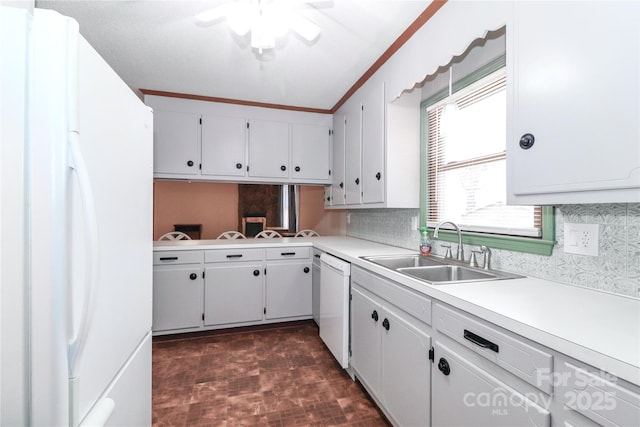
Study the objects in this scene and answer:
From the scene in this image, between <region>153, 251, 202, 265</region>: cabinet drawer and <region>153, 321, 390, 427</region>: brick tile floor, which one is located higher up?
<region>153, 251, 202, 265</region>: cabinet drawer

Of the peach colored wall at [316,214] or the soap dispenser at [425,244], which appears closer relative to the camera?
the soap dispenser at [425,244]

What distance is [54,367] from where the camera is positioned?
70cm

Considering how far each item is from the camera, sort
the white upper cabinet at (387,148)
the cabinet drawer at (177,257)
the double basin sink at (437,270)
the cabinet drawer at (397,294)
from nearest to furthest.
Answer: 1. the cabinet drawer at (397,294)
2. the double basin sink at (437,270)
3. the white upper cabinet at (387,148)
4. the cabinet drawer at (177,257)

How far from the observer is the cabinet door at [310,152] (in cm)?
337

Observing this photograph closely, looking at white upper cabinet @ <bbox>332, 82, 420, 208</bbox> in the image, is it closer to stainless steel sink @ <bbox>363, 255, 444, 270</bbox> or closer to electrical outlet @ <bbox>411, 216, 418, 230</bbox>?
electrical outlet @ <bbox>411, 216, 418, 230</bbox>

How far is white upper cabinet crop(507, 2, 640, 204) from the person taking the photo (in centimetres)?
84

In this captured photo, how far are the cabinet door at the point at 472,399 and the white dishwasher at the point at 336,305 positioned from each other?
87cm

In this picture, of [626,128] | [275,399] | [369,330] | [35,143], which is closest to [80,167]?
[35,143]

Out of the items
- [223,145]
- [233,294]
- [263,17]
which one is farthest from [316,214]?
[263,17]

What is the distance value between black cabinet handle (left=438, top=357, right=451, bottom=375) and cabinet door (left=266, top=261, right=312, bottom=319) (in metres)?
1.92

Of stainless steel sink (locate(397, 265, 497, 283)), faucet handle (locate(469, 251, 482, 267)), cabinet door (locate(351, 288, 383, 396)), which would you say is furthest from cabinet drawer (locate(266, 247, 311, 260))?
faucet handle (locate(469, 251, 482, 267))

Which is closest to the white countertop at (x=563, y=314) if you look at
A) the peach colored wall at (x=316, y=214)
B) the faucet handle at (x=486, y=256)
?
the faucet handle at (x=486, y=256)

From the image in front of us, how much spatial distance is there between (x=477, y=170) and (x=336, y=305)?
1305 mm

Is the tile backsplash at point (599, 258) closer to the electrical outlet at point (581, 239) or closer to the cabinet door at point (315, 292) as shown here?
the electrical outlet at point (581, 239)
